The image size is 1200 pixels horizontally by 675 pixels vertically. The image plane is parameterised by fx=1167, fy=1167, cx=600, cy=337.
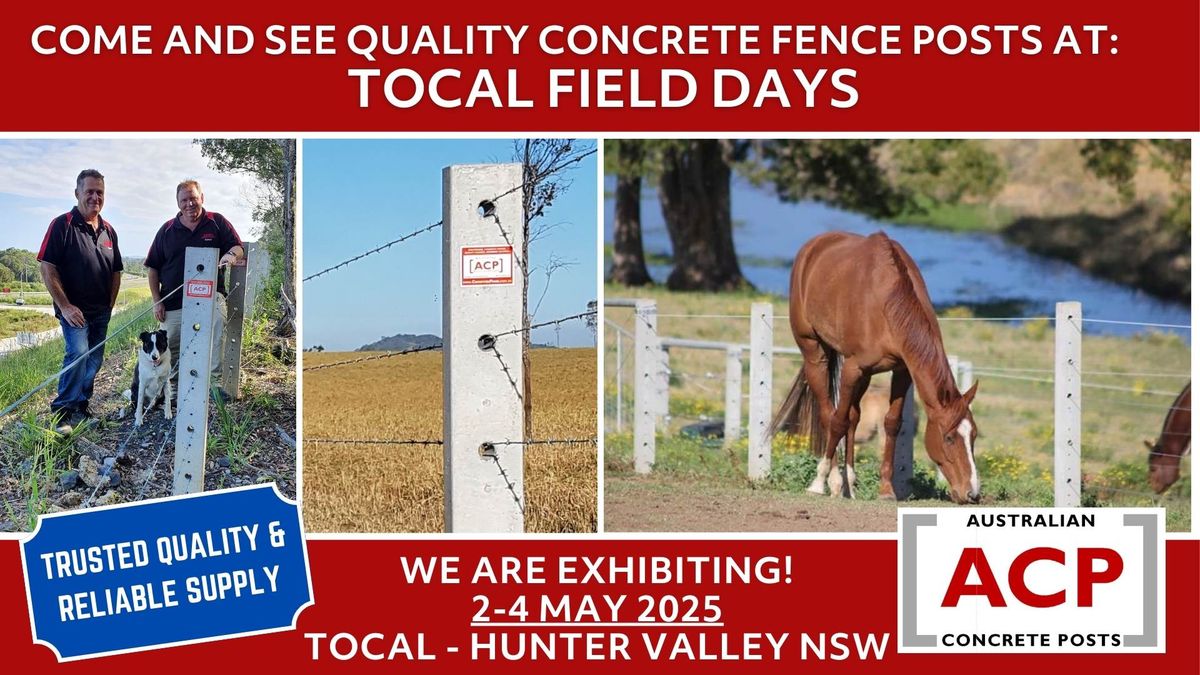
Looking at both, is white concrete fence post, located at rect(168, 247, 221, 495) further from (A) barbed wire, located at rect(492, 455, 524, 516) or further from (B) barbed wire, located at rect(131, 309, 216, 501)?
(A) barbed wire, located at rect(492, 455, 524, 516)

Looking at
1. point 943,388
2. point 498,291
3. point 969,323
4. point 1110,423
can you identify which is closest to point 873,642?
point 943,388

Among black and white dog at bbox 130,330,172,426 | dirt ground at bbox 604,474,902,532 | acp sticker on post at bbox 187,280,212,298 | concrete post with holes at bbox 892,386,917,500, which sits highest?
acp sticker on post at bbox 187,280,212,298

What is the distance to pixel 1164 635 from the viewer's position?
5.52 metres

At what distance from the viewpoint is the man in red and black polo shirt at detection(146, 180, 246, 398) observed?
616 cm

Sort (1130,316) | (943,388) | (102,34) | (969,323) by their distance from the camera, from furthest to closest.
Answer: (1130,316), (969,323), (943,388), (102,34)

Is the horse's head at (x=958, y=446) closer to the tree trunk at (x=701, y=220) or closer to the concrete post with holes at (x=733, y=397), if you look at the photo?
the concrete post with holes at (x=733, y=397)

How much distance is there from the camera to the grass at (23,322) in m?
6.29

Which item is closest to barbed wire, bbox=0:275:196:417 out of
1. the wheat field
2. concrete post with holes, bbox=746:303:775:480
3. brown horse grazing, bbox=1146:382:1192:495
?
the wheat field

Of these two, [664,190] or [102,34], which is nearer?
[102,34]

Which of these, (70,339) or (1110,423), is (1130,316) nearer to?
(1110,423)

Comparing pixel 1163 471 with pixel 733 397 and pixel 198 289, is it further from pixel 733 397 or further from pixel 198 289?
pixel 198 289

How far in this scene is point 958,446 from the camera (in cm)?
689

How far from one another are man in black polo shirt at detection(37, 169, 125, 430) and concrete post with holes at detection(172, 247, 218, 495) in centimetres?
73

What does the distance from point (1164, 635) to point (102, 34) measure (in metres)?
6.00
